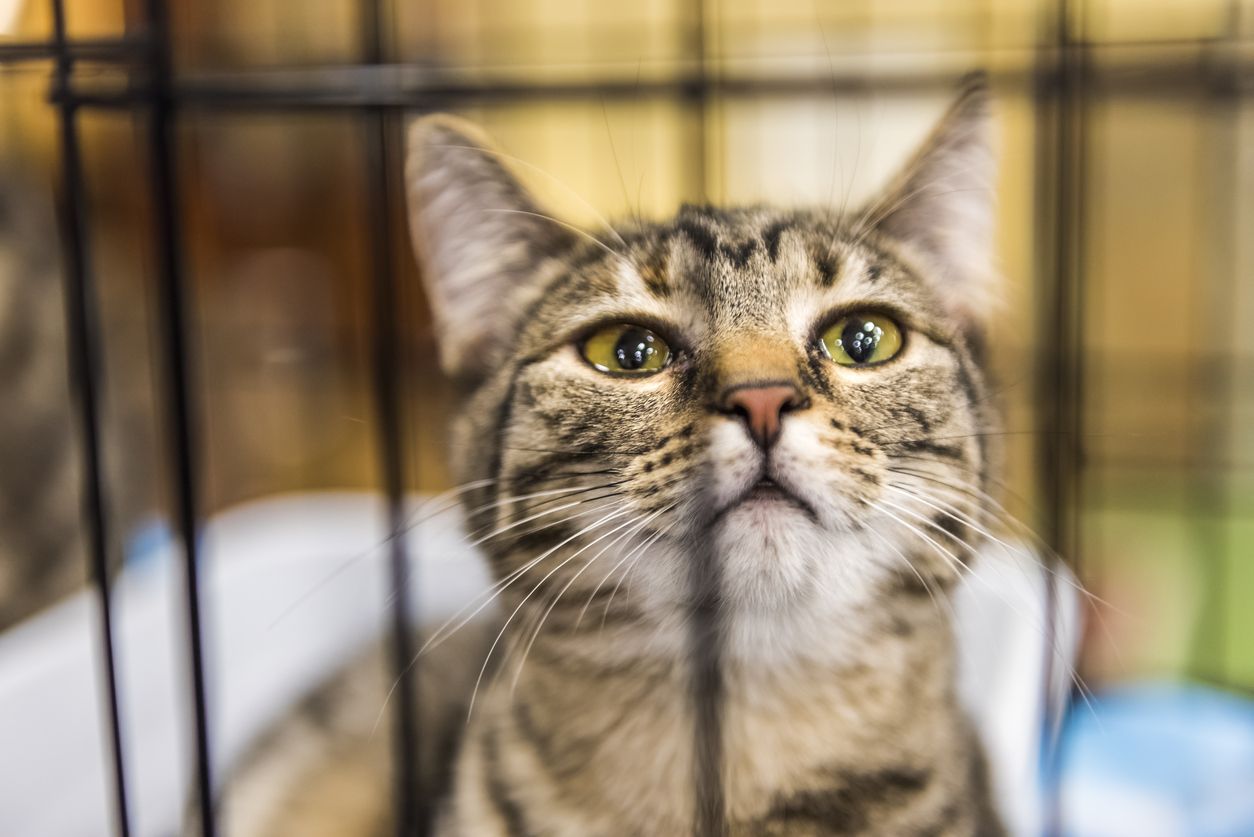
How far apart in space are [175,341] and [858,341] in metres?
0.38

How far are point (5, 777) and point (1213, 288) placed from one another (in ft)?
5.32

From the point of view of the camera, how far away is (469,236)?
25.0 inches

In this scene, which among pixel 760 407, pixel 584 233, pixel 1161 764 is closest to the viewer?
pixel 760 407

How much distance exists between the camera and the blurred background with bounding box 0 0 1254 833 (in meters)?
0.74

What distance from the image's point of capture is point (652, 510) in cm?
51

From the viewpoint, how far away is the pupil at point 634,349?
1.87 ft

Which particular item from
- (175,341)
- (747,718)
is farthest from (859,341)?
(175,341)

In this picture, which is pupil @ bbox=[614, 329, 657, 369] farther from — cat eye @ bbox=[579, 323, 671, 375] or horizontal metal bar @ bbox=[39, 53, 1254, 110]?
horizontal metal bar @ bbox=[39, 53, 1254, 110]

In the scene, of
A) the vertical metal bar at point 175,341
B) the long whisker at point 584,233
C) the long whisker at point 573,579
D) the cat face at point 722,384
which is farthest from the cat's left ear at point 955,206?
the vertical metal bar at point 175,341

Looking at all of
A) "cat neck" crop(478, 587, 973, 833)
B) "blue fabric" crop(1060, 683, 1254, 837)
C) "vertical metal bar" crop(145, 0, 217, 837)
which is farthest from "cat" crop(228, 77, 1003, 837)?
"blue fabric" crop(1060, 683, 1254, 837)

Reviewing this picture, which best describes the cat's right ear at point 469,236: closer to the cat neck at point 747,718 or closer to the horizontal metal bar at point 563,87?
the horizontal metal bar at point 563,87

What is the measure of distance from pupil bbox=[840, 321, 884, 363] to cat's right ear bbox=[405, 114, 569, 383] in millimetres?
197

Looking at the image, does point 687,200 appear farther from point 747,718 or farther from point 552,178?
point 747,718

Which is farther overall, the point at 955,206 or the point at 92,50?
the point at 955,206
